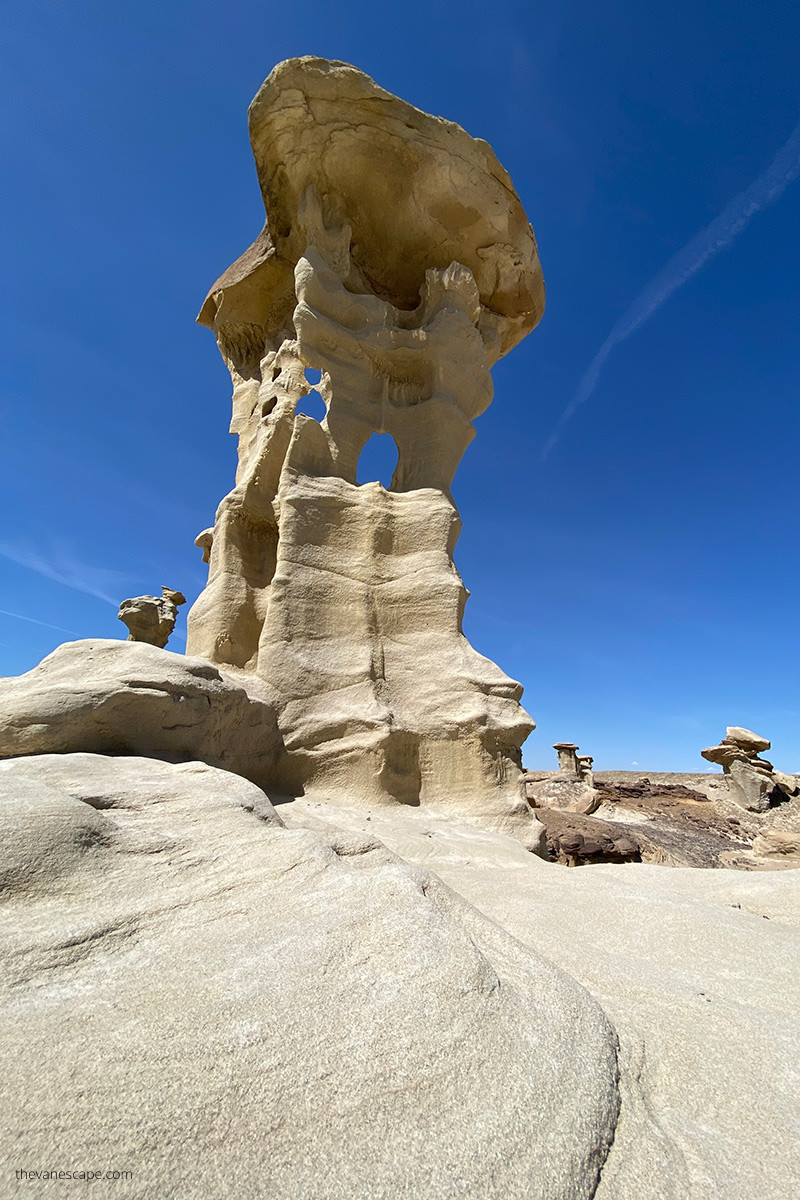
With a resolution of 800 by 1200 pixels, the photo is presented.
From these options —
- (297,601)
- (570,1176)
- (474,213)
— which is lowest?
(570,1176)

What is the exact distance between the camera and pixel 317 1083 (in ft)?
3.32

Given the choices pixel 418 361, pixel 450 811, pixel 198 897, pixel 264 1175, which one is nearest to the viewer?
pixel 264 1175

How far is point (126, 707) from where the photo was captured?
3.24 meters

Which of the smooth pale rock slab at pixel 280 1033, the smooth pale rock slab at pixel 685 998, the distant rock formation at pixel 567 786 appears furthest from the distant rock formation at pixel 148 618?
the distant rock formation at pixel 567 786

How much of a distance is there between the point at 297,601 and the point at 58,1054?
4.20 metres

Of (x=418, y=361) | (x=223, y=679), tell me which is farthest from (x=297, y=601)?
(x=418, y=361)

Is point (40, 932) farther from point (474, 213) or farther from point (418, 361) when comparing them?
point (474, 213)

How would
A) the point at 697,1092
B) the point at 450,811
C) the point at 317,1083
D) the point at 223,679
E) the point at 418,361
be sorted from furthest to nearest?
the point at 418,361, the point at 450,811, the point at 223,679, the point at 697,1092, the point at 317,1083

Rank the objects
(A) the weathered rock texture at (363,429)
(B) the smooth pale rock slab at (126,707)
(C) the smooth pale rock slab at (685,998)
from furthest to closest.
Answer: (A) the weathered rock texture at (363,429)
(B) the smooth pale rock slab at (126,707)
(C) the smooth pale rock slab at (685,998)

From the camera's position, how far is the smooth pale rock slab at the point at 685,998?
3.40ft

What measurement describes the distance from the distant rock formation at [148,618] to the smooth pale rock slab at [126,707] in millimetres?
3015

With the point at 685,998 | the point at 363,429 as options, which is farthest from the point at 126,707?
the point at 363,429

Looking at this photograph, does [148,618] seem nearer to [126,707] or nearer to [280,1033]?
[126,707]

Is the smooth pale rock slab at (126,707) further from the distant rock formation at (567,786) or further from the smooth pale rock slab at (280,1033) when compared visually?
the distant rock formation at (567,786)
